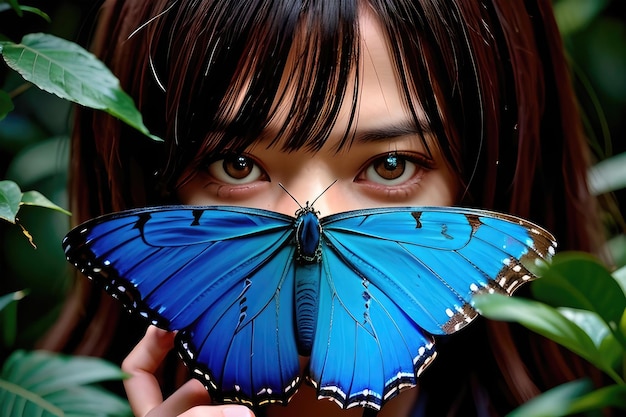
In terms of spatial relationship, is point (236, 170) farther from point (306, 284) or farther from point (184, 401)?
point (184, 401)

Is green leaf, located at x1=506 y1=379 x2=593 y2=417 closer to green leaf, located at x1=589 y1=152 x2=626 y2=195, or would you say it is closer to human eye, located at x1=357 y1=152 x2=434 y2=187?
human eye, located at x1=357 y1=152 x2=434 y2=187

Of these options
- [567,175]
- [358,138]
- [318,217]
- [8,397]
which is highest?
[567,175]

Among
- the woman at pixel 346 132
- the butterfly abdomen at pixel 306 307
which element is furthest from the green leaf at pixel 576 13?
the butterfly abdomen at pixel 306 307

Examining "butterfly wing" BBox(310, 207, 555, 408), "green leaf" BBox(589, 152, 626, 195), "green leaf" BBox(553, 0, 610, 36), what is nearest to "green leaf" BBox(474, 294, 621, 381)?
"butterfly wing" BBox(310, 207, 555, 408)

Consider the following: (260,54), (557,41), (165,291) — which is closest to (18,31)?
(260,54)

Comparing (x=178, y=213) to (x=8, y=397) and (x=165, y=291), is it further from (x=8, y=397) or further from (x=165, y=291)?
(x=8, y=397)

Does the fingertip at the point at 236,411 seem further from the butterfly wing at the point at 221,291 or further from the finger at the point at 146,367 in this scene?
the finger at the point at 146,367
